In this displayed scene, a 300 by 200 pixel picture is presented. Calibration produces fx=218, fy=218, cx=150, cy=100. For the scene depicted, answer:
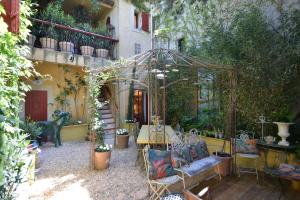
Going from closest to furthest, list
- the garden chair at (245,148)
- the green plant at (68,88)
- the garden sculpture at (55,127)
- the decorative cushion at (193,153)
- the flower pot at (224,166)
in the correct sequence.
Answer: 1. the decorative cushion at (193,153)
2. the flower pot at (224,166)
3. the garden chair at (245,148)
4. the garden sculpture at (55,127)
5. the green plant at (68,88)

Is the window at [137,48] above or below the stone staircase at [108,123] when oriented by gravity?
above

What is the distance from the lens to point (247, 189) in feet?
13.2

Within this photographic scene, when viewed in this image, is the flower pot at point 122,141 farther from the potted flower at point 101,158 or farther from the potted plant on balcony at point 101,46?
the potted plant on balcony at point 101,46

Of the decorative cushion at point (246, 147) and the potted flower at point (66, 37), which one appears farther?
the potted flower at point (66, 37)

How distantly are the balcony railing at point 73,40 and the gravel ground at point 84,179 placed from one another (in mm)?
3710

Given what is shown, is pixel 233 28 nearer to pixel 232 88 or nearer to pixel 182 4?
pixel 232 88

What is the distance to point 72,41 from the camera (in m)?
8.08

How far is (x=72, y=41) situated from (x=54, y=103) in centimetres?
257

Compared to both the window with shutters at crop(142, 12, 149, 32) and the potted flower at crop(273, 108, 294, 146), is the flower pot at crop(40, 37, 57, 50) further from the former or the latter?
the potted flower at crop(273, 108, 294, 146)

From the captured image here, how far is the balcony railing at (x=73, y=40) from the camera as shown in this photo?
7371 mm

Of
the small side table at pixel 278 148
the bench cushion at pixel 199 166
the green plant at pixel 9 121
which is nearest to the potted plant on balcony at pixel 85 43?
the green plant at pixel 9 121

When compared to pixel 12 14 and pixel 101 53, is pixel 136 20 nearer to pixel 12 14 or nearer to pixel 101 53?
pixel 101 53

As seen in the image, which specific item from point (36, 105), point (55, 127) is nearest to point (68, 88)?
point (36, 105)

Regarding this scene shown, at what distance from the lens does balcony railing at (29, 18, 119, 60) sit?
7.37 metres
